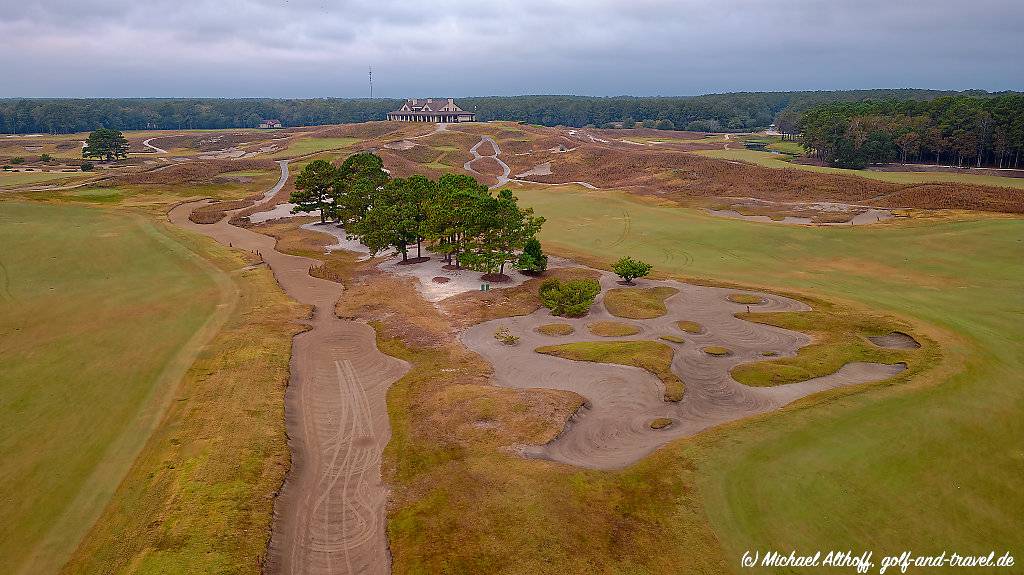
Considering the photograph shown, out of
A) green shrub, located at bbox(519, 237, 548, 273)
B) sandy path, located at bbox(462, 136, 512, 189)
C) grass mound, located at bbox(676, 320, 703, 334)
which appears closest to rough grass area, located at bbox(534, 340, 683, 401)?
grass mound, located at bbox(676, 320, 703, 334)

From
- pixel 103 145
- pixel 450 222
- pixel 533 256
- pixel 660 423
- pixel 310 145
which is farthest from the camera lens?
pixel 310 145

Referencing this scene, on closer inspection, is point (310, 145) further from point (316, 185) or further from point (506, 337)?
point (506, 337)

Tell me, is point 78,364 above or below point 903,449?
above

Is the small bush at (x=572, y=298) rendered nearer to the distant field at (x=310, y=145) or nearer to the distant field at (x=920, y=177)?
the distant field at (x=920, y=177)

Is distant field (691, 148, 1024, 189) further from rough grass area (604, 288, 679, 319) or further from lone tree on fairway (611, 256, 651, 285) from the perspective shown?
rough grass area (604, 288, 679, 319)

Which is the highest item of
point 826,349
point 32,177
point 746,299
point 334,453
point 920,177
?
point 920,177

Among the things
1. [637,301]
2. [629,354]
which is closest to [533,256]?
[637,301]

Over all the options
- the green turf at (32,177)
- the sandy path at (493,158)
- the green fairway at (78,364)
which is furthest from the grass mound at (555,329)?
the green turf at (32,177)
